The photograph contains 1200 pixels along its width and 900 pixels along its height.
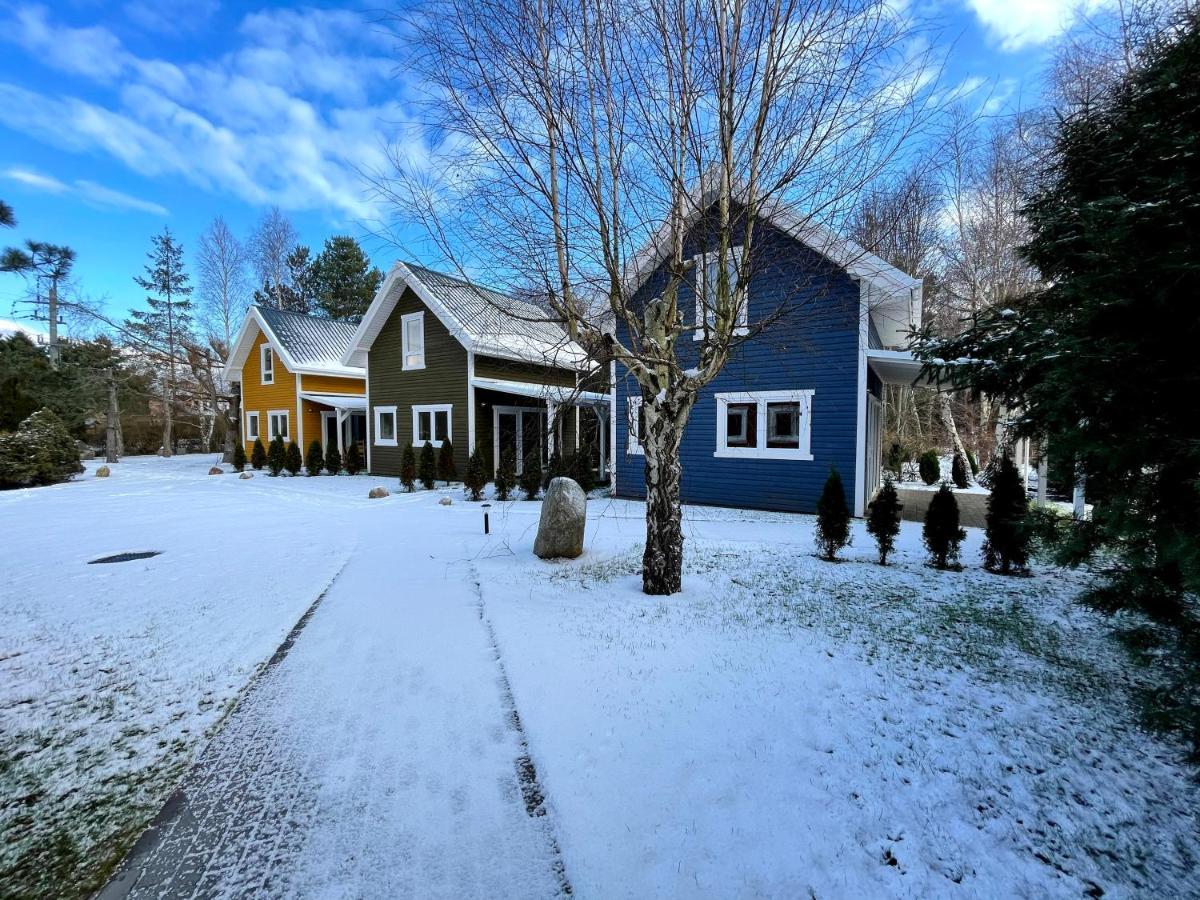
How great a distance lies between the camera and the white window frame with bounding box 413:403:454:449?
51.4 ft

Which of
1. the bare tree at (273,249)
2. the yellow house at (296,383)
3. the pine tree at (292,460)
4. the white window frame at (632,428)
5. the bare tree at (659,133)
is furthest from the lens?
the bare tree at (273,249)

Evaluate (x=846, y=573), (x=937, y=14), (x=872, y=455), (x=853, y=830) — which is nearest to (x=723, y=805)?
(x=853, y=830)

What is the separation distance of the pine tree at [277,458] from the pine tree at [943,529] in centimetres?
1949

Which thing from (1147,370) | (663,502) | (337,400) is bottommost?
(663,502)

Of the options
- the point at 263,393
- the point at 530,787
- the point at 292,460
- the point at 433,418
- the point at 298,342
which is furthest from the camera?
the point at 263,393

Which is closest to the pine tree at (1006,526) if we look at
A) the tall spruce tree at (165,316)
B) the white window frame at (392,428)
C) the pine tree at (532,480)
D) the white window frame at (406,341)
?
the pine tree at (532,480)

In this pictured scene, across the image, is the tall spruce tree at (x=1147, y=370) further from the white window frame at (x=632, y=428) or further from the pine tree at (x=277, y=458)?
the pine tree at (x=277, y=458)

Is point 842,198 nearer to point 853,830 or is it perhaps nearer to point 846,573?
point 846,573

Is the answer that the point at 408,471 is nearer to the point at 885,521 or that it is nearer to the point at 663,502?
the point at 663,502

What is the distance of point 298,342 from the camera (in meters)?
20.8

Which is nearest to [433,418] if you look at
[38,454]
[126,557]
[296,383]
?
[296,383]

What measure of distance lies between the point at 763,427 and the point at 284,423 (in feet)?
62.5

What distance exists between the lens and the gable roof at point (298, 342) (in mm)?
20047

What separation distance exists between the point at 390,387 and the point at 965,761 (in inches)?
682
